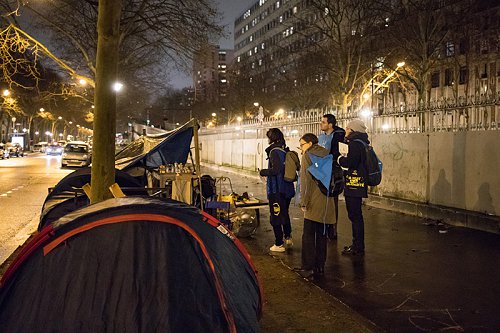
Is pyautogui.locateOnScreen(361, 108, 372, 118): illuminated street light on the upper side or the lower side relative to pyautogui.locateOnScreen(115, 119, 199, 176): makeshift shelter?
upper

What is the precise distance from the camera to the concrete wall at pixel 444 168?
9.59 metres

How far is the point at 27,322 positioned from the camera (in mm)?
3736

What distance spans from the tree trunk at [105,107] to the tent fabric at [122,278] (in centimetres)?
250

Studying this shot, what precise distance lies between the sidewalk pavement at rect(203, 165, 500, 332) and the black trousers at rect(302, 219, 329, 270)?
257mm

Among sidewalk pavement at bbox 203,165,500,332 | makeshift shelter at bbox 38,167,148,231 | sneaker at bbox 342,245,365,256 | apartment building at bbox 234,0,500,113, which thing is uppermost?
apartment building at bbox 234,0,500,113

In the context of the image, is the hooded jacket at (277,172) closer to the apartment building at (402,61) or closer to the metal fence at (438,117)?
the metal fence at (438,117)

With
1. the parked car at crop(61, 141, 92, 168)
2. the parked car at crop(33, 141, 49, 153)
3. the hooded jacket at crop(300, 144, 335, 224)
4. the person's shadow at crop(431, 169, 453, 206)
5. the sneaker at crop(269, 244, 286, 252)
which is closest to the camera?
the hooded jacket at crop(300, 144, 335, 224)

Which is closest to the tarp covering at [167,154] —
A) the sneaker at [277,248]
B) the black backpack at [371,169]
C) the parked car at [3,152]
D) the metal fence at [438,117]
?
the sneaker at [277,248]

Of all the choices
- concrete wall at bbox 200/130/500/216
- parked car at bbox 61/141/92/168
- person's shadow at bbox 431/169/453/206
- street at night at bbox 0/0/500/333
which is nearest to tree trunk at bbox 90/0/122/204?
street at night at bbox 0/0/500/333

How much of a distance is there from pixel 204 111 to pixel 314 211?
80.2 meters

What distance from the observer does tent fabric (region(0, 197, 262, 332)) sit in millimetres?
3725

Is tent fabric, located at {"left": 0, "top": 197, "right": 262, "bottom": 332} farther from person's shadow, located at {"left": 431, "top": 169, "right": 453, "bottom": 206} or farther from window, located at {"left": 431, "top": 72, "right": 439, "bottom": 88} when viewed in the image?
window, located at {"left": 431, "top": 72, "right": 439, "bottom": 88}

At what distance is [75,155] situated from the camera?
32.1 metres

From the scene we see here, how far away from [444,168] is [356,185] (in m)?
3.78
